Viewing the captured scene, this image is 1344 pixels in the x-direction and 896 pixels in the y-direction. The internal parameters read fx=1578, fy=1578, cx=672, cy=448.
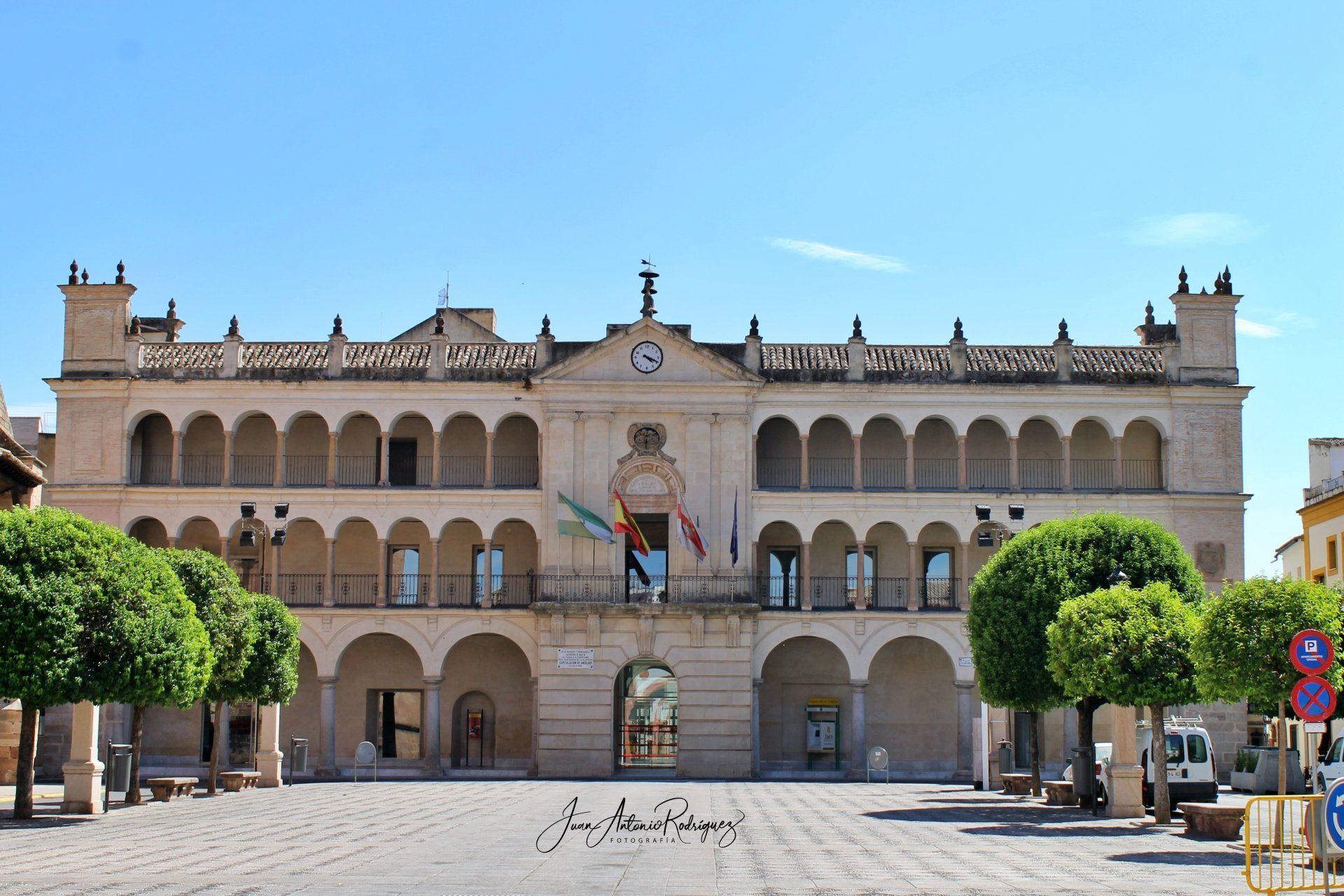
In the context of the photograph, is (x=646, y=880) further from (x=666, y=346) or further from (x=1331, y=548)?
(x=1331, y=548)

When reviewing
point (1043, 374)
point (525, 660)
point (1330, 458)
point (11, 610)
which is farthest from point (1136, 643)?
point (1330, 458)

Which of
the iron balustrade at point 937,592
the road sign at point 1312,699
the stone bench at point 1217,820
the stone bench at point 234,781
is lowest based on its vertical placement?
the stone bench at point 234,781

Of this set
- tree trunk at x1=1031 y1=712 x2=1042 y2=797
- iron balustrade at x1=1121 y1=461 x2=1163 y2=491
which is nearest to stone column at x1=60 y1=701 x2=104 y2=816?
tree trunk at x1=1031 y1=712 x2=1042 y2=797

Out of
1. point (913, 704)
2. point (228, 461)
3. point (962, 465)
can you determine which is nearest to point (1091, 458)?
point (962, 465)

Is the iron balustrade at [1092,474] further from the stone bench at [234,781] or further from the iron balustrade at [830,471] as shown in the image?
the stone bench at [234,781]

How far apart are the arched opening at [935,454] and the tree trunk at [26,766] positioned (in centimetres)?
2883

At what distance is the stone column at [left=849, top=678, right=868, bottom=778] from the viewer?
46.0 meters

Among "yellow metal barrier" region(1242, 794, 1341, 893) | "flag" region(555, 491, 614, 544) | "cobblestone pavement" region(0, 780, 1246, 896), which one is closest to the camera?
"yellow metal barrier" region(1242, 794, 1341, 893)

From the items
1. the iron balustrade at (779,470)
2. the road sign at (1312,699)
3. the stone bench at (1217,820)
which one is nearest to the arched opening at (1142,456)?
the iron balustrade at (779,470)

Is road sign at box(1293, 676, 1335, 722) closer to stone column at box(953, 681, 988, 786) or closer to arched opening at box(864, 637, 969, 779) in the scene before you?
stone column at box(953, 681, 988, 786)

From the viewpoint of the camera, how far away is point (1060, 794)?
106 ft

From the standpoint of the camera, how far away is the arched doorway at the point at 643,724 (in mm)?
48438

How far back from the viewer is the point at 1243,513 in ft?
154

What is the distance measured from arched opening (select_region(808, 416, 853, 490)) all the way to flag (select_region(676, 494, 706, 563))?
14.8 feet
